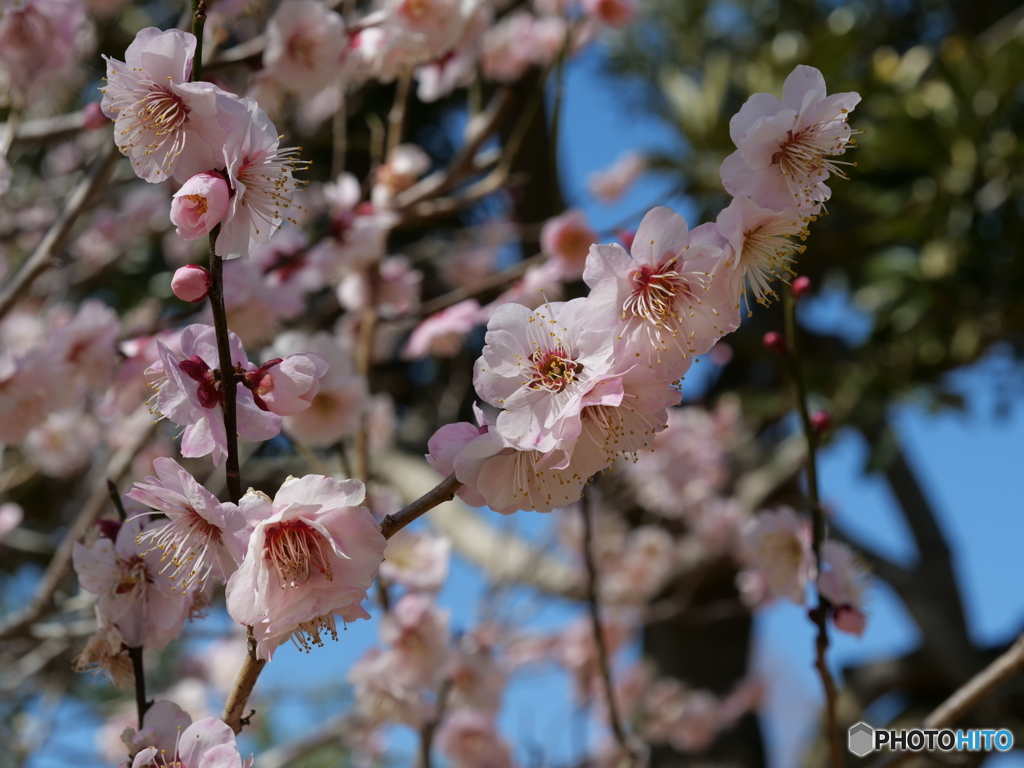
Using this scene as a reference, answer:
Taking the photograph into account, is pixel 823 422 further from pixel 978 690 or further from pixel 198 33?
pixel 198 33

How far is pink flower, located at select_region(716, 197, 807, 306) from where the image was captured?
19.9 inches

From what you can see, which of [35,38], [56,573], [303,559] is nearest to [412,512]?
[303,559]

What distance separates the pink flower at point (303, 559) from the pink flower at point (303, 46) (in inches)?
28.3

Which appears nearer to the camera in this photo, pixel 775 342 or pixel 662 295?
pixel 662 295

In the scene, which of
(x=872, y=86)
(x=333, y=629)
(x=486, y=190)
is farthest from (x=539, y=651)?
(x=872, y=86)

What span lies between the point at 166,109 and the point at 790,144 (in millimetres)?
428

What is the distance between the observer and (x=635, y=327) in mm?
509

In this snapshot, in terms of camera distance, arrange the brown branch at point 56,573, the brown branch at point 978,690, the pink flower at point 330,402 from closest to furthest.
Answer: the brown branch at point 978,690
the pink flower at point 330,402
the brown branch at point 56,573

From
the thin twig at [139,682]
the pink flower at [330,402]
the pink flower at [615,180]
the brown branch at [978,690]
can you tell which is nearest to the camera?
the thin twig at [139,682]

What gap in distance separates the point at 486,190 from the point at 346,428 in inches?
23.2

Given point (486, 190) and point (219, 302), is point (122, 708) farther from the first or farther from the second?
point (219, 302)

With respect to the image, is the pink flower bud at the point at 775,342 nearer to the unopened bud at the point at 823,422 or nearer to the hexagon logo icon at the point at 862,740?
the unopened bud at the point at 823,422

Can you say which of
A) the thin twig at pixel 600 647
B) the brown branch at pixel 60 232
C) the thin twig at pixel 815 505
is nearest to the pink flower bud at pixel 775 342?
the thin twig at pixel 815 505

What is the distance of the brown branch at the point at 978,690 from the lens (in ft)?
2.31
